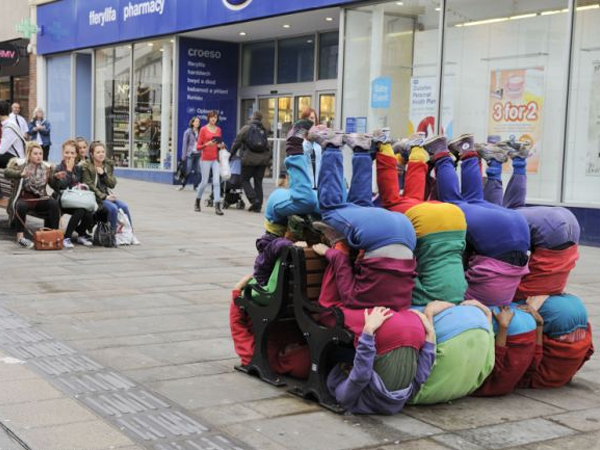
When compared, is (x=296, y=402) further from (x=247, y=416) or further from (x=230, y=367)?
(x=230, y=367)

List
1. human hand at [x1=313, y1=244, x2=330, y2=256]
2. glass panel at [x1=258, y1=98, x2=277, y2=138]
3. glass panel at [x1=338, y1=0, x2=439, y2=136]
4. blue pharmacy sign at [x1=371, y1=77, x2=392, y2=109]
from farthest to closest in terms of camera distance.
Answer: glass panel at [x1=258, y1=98, x2=277, y2=138]
blue pharmacy sign at [x1=371, y1=77, x2=392, y2=109]
glass panel at [x1=338, y1=0, x2=439, y2=136]
human hand at [x1=313, y1=244, x2=330, y2=256]

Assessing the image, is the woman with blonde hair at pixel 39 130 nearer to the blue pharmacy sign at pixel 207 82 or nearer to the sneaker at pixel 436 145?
the blue pharmacy sign at pixel 207 82

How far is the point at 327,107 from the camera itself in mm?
19578

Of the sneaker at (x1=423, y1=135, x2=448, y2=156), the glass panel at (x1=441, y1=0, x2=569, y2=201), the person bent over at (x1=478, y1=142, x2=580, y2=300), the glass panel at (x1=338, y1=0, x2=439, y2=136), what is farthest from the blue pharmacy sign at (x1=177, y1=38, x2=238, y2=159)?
the person bent over at (x1=478, y1=142, x2=580, y2=300)

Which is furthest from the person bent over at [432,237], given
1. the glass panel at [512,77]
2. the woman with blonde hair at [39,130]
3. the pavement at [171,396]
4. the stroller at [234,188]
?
the woman with blonde hair at [39,130]

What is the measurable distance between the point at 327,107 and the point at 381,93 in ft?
11.4

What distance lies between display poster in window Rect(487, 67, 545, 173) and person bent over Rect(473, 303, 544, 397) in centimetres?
860

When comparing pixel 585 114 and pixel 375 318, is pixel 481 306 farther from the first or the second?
pixel 585 114

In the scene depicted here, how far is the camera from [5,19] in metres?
29.6

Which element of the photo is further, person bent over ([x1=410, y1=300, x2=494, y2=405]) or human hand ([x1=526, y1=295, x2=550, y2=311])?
human hand ([x1=526, y1=295, x2=550, y2=311])

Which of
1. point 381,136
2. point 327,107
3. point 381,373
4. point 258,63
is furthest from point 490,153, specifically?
point 258,63

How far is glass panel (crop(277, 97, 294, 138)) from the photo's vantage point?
67.9 feet

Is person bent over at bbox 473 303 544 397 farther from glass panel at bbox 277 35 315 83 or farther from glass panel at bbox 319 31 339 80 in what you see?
glass panel at bbox 277 35 315 83

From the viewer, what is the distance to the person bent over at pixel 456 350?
4.73 meters
